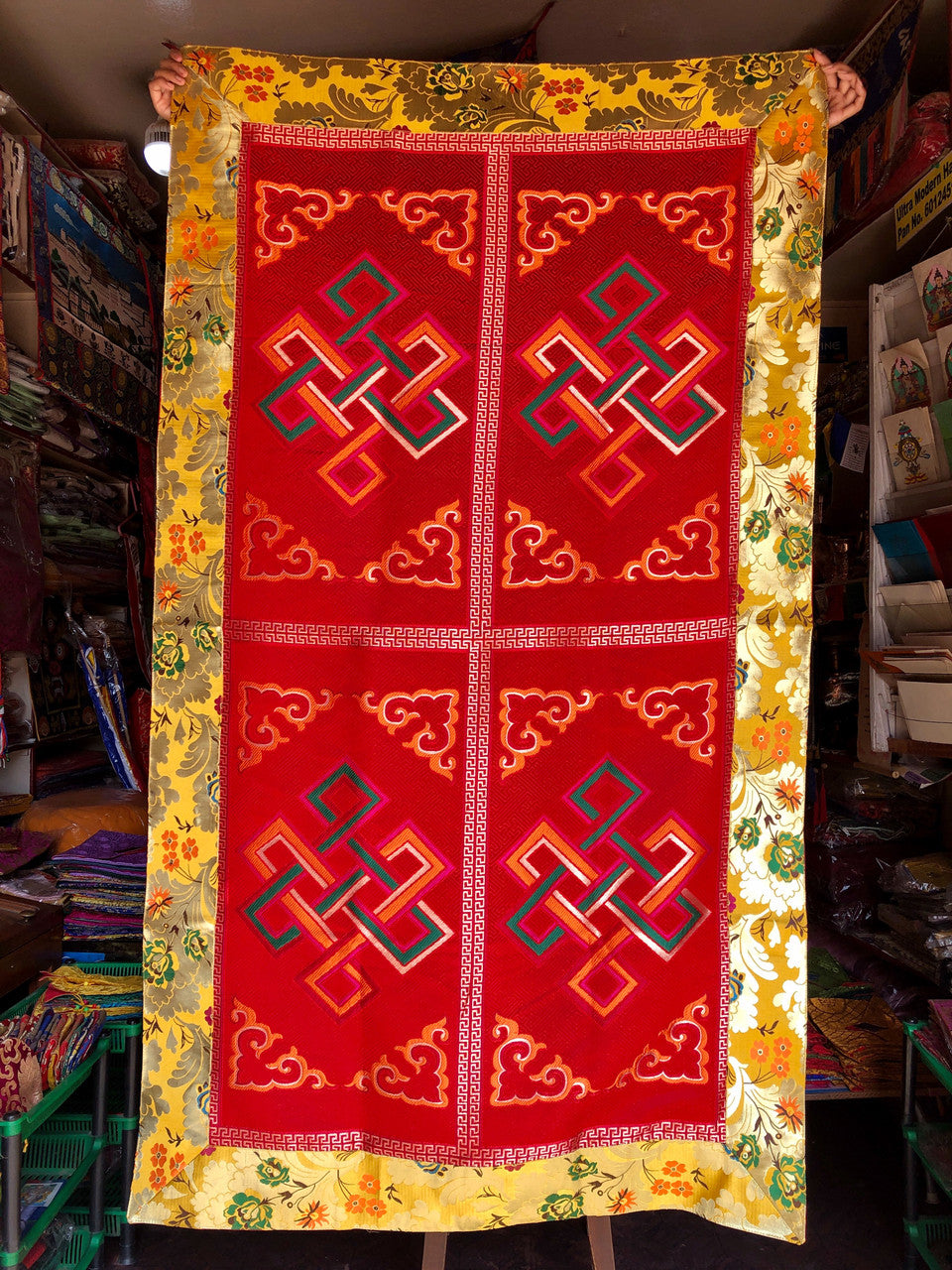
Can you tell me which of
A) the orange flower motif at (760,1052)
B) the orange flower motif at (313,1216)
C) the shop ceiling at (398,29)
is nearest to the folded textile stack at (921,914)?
the orange flower motif at (760,1052)

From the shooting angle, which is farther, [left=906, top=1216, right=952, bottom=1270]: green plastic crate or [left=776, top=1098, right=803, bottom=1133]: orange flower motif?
[left=906, top=1216, right=952, bottom=1270]: green plastic crate

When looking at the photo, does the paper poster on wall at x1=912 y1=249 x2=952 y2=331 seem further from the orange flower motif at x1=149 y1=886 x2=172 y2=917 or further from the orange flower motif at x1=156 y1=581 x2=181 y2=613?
A: the orange flower motif at x1=149 y1=886 x2=172 y2=917

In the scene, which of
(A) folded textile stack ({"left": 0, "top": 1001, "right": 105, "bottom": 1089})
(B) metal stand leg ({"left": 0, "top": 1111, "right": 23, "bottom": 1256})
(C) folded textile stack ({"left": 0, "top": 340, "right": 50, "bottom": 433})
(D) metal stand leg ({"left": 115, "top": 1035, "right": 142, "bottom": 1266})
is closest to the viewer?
(B) metal stand leg ({"left": 0, "top": 1111, "right": 23, "bottom": 1256})

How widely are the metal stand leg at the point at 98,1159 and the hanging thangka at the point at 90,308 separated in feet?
5.60

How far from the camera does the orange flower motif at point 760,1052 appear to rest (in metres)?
1.50

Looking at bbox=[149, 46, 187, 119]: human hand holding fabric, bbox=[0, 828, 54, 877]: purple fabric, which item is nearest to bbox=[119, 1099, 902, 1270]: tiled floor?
bbox=[0, 828, 54, 877]: purple fabric

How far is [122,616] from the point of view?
2988 millimetres

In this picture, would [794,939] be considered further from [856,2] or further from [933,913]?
[856,2]

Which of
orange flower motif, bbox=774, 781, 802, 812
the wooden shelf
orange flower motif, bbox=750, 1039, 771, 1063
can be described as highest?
the wooden shelf

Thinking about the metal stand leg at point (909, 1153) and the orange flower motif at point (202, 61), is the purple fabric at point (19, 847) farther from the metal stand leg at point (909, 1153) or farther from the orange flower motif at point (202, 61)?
the metal stand leg at point (909, 1153)

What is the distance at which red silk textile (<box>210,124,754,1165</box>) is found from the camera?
4.84ft

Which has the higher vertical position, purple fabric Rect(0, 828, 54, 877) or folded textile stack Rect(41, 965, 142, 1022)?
purple fabric Rect(0, 828, 54, 877)

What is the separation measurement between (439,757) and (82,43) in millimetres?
2018

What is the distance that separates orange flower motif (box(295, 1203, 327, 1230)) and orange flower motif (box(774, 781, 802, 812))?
3.70ft
